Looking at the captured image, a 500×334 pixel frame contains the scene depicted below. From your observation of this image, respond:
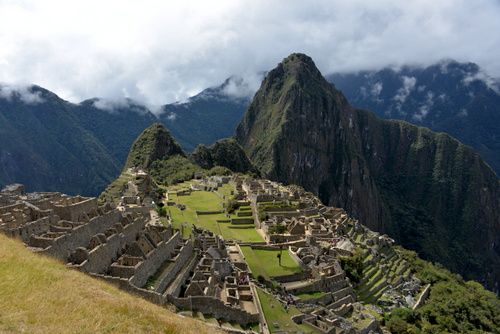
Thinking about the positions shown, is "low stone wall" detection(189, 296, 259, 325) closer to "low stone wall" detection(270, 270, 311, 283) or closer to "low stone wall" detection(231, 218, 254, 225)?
"low stone wall" detection(270, 270, 311, 283)

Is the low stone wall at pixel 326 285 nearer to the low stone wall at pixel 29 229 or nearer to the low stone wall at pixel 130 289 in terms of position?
the low stone wall at pixel 130 289

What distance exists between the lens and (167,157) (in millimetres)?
106125

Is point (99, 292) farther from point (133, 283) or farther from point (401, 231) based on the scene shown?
point (401, 231)

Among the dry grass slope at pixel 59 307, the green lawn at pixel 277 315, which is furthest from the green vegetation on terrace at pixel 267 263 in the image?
the dry grass slope at pixel 59 307

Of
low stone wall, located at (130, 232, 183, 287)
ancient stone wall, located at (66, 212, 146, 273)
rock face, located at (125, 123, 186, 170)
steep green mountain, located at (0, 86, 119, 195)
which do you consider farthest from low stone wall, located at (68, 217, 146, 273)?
rock face, located at (125, 123, 186, 170)

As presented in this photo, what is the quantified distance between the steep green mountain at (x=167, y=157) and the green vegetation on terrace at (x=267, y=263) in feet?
154

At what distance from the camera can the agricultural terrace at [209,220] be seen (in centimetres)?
4193

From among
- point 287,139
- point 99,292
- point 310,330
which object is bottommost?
point 310,330

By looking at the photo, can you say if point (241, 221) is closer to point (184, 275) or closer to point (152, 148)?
point (184, 275)

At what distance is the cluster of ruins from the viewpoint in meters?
19.4

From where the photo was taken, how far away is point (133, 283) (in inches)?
759

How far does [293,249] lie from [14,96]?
86.1 m

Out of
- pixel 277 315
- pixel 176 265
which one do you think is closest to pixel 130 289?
pixel 176 265

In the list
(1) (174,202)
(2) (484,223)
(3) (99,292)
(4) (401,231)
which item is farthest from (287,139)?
(3) (99,292)
